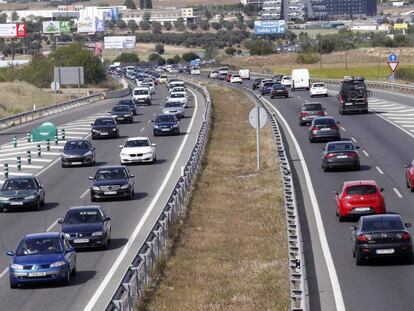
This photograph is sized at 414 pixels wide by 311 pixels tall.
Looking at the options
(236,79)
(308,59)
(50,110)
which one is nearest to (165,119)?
(50,110)

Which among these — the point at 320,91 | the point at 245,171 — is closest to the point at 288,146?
the point at 245,171

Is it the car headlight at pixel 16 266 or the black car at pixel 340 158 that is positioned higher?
the car headlight at pixel 16 266

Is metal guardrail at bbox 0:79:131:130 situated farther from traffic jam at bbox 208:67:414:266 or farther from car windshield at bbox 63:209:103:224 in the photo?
car windshield at bbox 63:209:103:224

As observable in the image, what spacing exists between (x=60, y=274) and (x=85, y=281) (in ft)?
2.93

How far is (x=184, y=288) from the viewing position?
23578 millimetres

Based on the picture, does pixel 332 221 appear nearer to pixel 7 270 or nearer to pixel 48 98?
pixel 7 270

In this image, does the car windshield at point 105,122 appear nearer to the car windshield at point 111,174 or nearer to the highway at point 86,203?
the highway at point 86,203

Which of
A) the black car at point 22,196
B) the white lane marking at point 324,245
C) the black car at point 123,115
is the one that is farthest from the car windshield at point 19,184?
the black car at point 123,115

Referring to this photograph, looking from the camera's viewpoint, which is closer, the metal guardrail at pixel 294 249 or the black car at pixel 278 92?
the metal guardrail at pixel 294 249

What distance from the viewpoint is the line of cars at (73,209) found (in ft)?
78.5

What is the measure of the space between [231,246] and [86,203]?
990 centimetres

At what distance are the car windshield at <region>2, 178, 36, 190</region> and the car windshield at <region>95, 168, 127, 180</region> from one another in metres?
2.38

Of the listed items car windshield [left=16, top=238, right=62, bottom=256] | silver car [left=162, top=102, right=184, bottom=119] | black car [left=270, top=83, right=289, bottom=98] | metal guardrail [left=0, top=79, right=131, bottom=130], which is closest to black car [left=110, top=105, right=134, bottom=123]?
silver car [left=162, top=102, right=184, bottom=119]

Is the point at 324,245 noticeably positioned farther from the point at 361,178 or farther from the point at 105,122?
the point at 105,122
